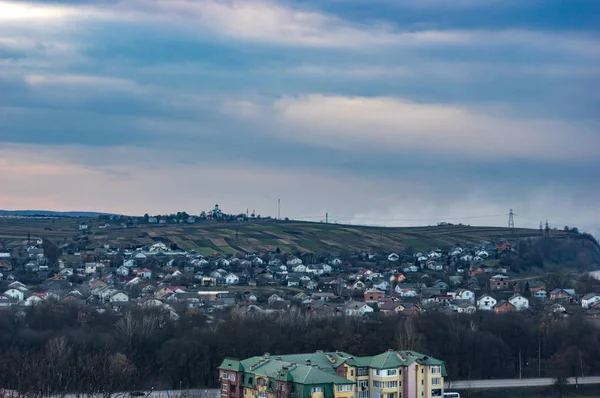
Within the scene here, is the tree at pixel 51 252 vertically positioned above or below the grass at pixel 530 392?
above

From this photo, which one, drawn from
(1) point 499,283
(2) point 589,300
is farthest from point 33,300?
(1) point 499,283

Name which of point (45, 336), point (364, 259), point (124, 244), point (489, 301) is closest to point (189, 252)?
point (124, 244)

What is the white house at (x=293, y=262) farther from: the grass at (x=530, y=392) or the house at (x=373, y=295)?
the grass at (x=530, y=392)

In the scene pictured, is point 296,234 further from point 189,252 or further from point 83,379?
point 83,379

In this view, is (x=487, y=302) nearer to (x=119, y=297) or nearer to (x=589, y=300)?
(x=589, y=300)

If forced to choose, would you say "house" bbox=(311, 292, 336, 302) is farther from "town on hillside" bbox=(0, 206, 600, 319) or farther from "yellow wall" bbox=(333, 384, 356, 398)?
"yellow wall" bbox=(333, 384, 356, 398)

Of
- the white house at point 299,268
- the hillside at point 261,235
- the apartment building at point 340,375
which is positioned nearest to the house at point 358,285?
the white house at point 299,268
